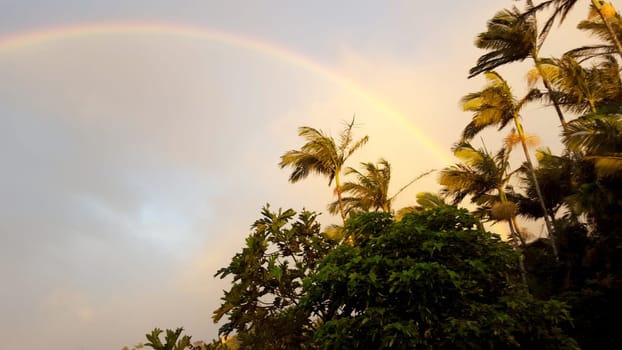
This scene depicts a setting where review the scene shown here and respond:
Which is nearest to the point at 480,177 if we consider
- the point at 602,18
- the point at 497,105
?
the point at 497,105

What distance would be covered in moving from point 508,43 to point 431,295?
17.4 m

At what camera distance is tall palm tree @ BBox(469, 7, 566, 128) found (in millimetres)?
21516

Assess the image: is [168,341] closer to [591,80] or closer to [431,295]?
[431,295]

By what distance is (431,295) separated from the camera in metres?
9.66

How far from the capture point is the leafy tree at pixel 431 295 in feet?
Answer: 30.5

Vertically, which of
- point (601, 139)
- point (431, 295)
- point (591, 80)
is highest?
point (591, 80)

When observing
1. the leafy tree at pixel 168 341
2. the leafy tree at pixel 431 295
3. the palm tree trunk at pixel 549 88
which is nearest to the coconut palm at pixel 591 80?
the palm tree trunk at pixel 549 88

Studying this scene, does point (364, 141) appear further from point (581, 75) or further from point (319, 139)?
point (581, 75)

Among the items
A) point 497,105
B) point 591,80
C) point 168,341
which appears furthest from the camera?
point 497,105

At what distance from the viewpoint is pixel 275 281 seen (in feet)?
39.3

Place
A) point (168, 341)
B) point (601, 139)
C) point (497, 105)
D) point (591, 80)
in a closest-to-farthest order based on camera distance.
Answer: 1. point (168, 341)
2. point (601, 139)
3. point (591, 80)
4. point (497, 105)

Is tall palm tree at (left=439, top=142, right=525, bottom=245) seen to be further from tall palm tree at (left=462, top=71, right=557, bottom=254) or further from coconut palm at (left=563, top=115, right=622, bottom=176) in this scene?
coconut palm at (left=563, top=115, right=622, bottom=176)

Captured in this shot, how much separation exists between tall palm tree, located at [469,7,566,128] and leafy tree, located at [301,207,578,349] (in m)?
13.7

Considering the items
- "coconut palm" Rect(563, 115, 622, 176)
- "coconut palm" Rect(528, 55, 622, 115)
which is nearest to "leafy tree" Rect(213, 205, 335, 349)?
"coconut palm" Rect(563, 115, 622, 176)
